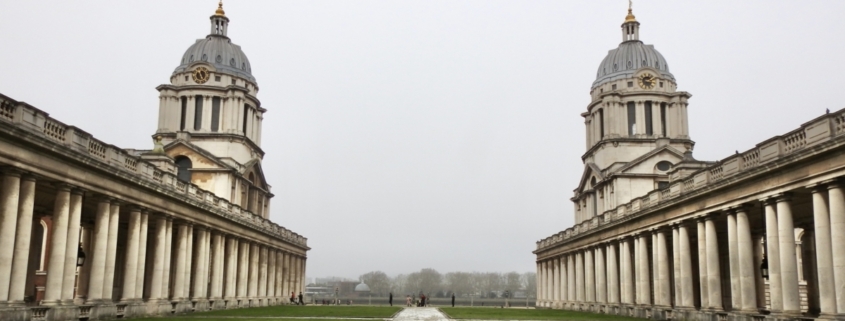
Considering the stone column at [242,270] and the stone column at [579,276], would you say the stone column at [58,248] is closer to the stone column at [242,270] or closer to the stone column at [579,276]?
the stone column at [242,270]

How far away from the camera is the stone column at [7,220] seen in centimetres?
3033

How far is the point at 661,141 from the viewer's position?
3356 inches

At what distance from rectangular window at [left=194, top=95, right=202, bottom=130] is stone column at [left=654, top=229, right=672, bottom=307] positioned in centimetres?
5292

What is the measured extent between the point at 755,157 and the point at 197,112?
64.3 metres

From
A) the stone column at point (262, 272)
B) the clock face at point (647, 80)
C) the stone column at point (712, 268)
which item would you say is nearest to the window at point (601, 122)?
the clock face at point (647, 80)

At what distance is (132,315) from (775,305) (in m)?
30.8

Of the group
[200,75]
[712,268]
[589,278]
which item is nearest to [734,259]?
[712,268]

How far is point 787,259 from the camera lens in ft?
110

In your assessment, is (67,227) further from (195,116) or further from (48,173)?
(195,116)

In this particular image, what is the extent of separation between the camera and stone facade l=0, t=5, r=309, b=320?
103ft

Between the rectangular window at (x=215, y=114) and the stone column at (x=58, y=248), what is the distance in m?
52.9

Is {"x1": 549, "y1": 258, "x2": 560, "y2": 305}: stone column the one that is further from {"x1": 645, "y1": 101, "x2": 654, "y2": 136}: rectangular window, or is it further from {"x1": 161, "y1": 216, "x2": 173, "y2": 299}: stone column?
{"x1": 161, "y1": 216, "x2": 173, "y2": 299}: stone column

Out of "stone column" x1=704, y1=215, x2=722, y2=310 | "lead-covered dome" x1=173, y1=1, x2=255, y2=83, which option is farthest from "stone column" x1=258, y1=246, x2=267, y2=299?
"stone column" x1=704, y1=215, x2=722, y2=310

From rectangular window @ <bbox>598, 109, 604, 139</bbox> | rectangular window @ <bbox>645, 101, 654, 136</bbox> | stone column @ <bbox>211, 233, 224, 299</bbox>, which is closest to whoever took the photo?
stone column @ <bbox>211, 233, 224, 299</bbox>
